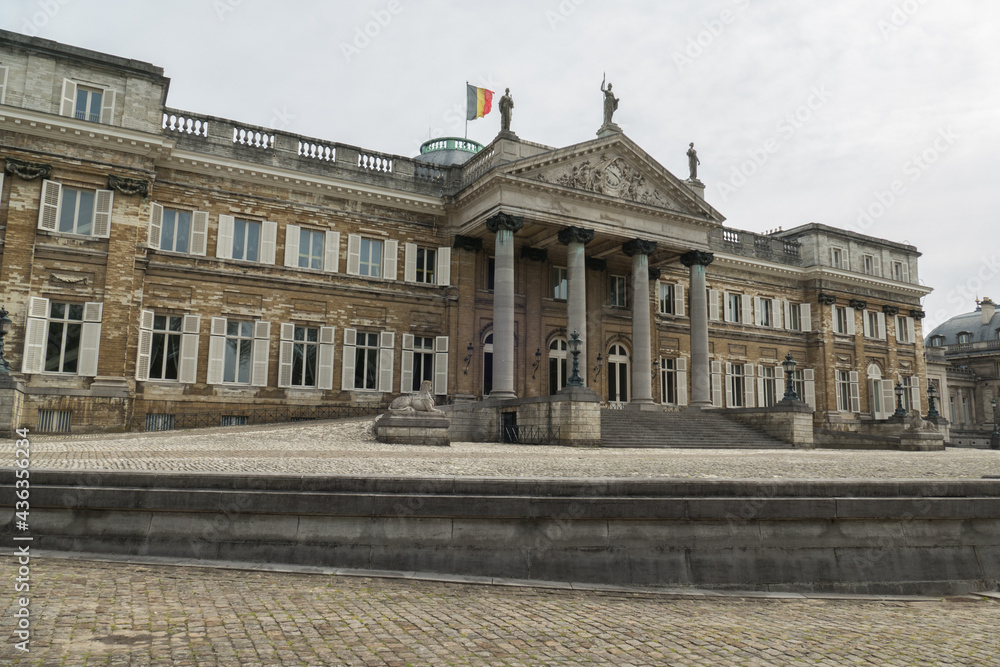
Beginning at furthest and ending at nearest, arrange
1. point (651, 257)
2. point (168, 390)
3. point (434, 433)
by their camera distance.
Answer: point (651, 257) → point (168, 390) → point (434, 433)

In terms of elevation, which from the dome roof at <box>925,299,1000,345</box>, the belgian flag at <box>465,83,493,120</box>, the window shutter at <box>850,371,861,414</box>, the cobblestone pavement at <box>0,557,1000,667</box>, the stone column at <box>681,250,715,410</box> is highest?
the belgian flag at <box>465,83,493,120</box>

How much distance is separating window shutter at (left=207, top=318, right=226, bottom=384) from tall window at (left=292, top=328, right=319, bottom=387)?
2541 mm

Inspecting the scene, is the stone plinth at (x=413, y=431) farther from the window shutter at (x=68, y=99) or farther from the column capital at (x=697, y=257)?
the column capital at (x=697, y=257)

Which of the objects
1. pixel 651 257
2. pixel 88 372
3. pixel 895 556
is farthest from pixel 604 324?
pixel 895 556

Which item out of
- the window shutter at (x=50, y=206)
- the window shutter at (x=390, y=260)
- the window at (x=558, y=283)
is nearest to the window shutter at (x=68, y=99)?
the window shutter at (x=50, y=206)

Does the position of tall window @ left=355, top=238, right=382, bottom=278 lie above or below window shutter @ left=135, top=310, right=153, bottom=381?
above

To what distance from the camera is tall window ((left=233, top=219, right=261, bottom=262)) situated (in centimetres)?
2662

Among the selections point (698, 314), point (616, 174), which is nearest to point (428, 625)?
point (616, 174)

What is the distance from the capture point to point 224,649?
4859 millimetres

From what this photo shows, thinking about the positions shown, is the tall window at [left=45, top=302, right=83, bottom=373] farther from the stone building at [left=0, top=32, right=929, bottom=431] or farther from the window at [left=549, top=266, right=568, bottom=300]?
the window at [left=549, top=266, right=568, bottom=300]

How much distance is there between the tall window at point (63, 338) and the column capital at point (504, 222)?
14231 millimetres

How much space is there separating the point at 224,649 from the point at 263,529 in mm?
2703

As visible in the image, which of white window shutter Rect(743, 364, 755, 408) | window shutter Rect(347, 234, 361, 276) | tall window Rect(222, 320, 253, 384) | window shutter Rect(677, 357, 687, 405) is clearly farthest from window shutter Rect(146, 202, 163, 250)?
white window shutter Rect(743, 364, 755, 408)

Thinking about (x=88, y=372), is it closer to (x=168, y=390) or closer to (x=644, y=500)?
(x=168, y=390)
